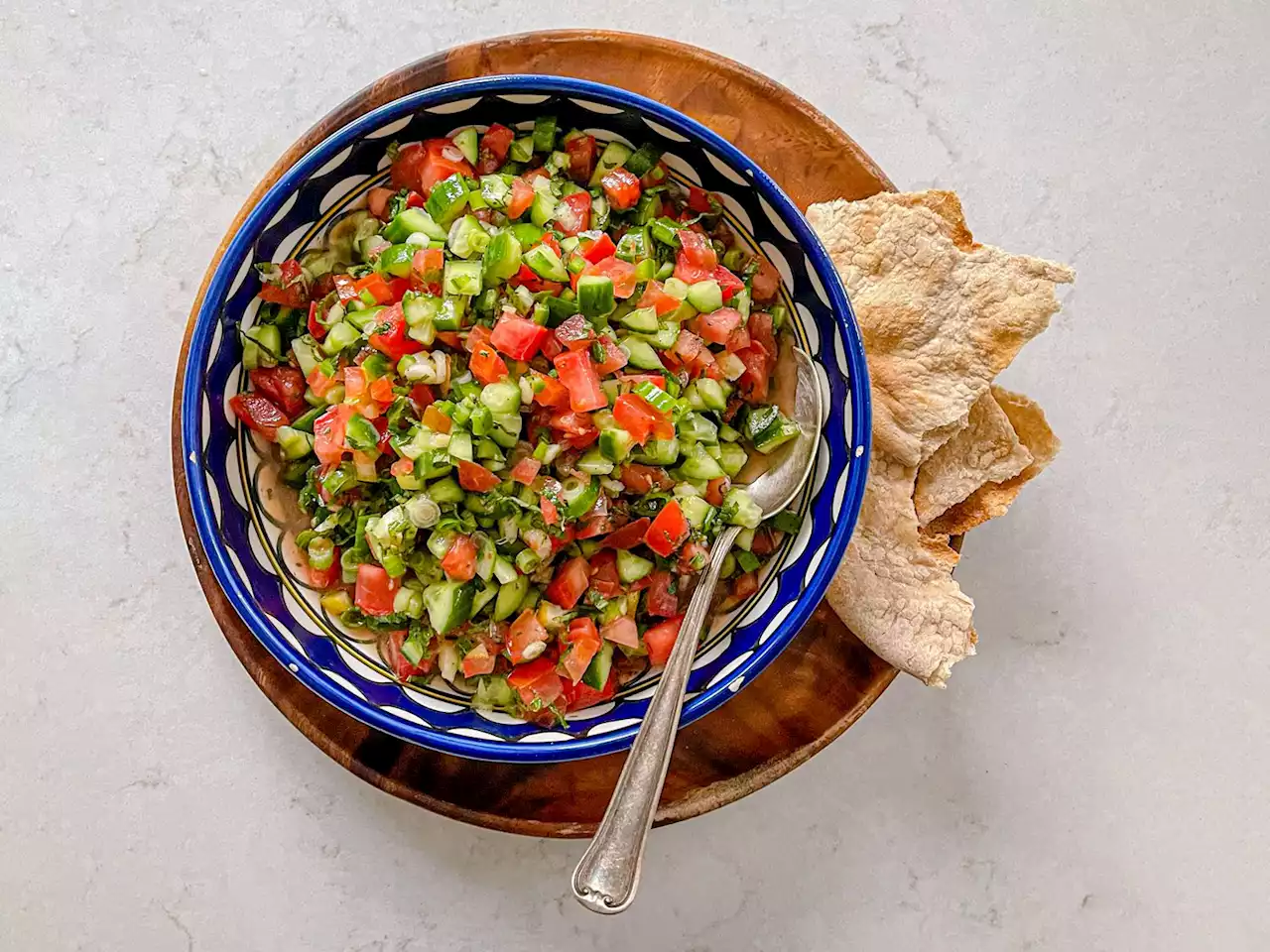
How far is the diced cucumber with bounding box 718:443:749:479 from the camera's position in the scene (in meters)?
A: 2.49

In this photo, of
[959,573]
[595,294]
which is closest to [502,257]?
[595,294]

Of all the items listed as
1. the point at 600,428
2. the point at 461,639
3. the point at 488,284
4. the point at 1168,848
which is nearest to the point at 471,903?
the point at 461,639

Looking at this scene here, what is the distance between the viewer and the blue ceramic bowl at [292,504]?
2348 millimetres

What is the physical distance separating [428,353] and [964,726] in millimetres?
2013

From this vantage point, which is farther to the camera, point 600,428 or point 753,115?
point 753,115

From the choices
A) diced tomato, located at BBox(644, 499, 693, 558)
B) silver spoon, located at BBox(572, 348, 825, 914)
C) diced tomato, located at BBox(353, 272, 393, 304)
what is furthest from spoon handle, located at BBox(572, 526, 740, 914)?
diced tomato, located at BBox(353, 272, 393, 304)

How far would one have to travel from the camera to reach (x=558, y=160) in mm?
2498

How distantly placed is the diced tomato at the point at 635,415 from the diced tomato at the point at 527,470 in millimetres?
205

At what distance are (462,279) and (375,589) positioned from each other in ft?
2.39

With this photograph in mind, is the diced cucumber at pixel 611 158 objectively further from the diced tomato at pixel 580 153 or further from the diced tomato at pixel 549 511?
the diced tomato at pixel 549 511

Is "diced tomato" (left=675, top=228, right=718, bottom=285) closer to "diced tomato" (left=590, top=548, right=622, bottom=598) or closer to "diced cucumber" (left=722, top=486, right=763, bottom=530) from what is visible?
"diced cucumber" (left=722, top=486, right=763, bottom=530)

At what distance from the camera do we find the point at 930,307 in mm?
2559

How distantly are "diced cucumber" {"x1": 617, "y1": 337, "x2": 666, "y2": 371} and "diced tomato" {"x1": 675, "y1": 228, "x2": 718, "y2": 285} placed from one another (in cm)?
21

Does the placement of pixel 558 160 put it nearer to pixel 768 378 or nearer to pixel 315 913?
pixel 768 378
